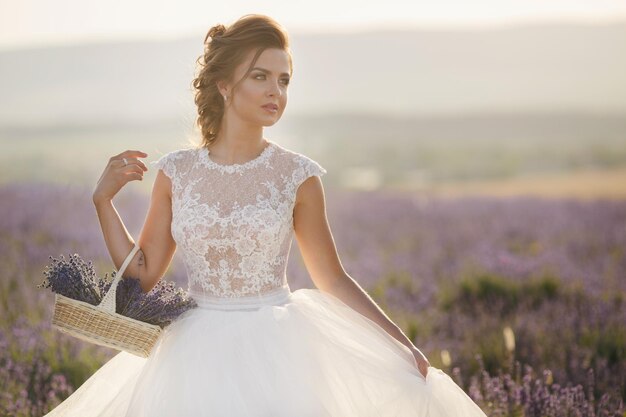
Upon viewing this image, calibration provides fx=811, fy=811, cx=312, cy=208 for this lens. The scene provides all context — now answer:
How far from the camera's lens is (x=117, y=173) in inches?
116

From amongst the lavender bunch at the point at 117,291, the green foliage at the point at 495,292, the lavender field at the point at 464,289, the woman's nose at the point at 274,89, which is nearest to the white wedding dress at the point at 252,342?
the lavender bunch at the point at 117,291

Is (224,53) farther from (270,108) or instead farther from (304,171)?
(304,171)

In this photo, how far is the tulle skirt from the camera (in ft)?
8.48

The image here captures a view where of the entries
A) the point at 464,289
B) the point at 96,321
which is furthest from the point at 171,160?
the point at 464,289

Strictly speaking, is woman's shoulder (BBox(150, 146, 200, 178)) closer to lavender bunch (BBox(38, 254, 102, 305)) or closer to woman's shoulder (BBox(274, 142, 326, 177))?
woman's shoulder (BBox(274, 142, 326, 177))

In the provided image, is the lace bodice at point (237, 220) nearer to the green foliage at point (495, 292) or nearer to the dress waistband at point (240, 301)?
the dress waistband at point (240, 301)

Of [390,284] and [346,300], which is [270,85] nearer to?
[346,300]

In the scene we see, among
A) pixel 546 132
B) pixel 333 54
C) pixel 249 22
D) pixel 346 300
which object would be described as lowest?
pixel 546 132

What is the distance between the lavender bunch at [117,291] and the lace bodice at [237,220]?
0.20 metres

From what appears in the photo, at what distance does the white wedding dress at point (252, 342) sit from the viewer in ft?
8.58

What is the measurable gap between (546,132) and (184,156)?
56119 mm

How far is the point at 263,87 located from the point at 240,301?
778 millimetres

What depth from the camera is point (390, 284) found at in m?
6.89

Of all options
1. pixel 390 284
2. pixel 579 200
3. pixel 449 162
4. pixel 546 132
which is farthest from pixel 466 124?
pixel 390 284
